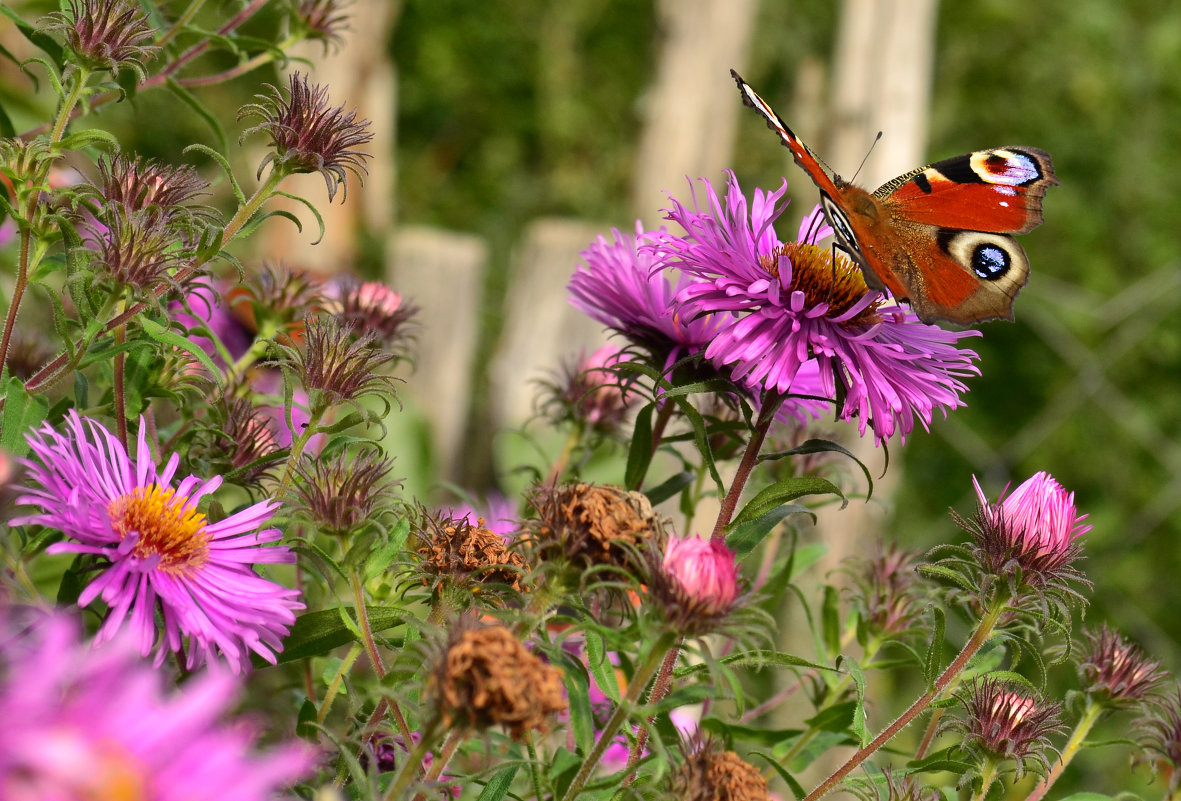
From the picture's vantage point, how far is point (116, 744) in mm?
210

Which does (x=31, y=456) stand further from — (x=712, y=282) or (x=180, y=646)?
(x=712, y=282)

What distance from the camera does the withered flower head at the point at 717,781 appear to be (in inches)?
17.4

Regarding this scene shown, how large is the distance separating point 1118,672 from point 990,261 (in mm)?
263

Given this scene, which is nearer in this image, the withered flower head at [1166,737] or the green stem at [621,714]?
the green stem at [621,714]

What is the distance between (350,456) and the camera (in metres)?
0.56

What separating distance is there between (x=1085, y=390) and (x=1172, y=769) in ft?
8.75

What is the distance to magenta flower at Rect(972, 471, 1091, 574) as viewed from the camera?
54cm

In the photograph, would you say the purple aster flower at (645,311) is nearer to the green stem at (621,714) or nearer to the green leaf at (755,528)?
the green leaf at (755,528)

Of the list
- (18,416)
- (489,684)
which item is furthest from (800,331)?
(18,416)

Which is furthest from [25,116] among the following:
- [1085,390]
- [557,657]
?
[1085,390]

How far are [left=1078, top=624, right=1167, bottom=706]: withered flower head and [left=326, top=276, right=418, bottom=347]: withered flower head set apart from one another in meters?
0.46

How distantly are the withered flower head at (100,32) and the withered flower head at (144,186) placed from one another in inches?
Answer: 1.9

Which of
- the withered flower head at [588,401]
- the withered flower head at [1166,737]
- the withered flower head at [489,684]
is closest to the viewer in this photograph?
the withered flower head at [489,684]

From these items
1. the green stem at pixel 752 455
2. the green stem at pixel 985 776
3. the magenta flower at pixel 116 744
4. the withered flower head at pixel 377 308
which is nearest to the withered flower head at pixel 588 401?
the withered flower head at pixel 377 308
